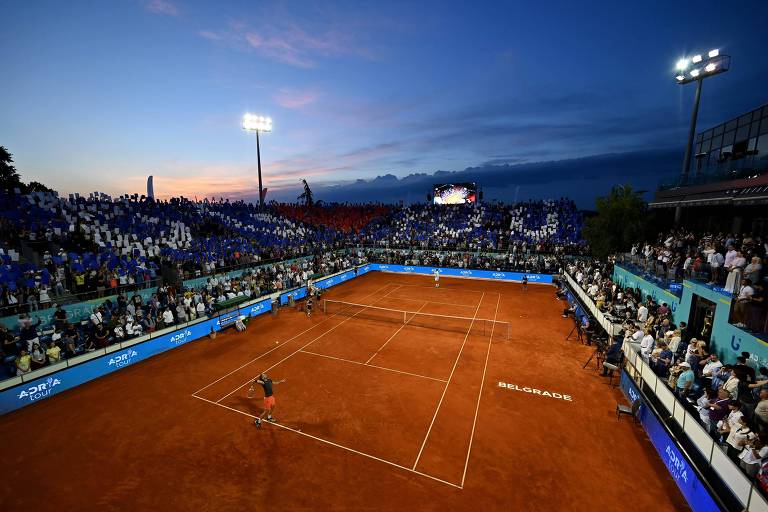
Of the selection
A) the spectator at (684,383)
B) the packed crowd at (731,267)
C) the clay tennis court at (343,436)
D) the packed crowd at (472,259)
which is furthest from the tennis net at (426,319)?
the packed crowd at (472,259)

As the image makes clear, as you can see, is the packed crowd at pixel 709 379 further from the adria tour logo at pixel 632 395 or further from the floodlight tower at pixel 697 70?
the floodlight tower at pixel 697 70

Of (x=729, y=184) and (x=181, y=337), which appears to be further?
(x=729, y=184)

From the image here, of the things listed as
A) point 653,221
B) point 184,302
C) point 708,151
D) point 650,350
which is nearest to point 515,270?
point 653,221

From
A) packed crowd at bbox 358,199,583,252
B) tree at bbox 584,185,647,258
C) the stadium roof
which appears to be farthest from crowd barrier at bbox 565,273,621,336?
packed crowd at bbox 358,199,583,252

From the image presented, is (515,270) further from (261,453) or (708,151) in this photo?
(261,453)

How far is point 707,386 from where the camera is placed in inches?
368

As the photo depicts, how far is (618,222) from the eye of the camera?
25.6 m

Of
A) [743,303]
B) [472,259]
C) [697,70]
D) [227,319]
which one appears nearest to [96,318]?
[227,319]

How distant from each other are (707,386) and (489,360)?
25.1ft

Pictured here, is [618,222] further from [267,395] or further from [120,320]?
[120,320]

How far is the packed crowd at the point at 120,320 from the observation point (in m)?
12.6

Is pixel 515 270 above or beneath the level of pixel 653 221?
beneath

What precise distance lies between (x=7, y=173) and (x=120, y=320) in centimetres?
3947

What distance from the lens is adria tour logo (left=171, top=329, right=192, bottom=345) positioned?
17.2 m
